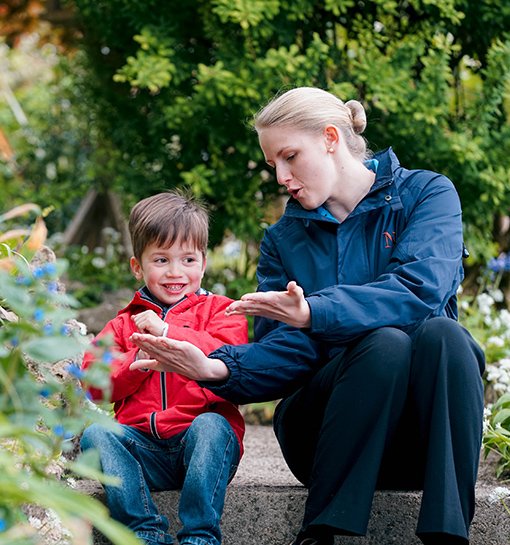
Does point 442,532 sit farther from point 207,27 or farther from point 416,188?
point 207,27

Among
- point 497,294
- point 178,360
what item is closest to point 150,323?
point 178,360

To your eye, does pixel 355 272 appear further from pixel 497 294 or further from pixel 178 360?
pixel 497 294

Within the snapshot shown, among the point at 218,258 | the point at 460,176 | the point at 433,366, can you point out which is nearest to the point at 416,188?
the point at 433,366

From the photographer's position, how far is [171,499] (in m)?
2.70

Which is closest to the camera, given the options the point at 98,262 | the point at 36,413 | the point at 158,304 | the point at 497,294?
the point at 36,413

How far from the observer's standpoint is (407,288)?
247 centimetres

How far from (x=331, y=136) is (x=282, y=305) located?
0.66 metres

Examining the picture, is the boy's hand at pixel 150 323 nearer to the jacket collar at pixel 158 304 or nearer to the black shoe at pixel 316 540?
the jacket collar at pixel 158 304

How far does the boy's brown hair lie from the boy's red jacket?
0.16 m

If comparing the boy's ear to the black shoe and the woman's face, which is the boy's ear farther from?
the black shoe

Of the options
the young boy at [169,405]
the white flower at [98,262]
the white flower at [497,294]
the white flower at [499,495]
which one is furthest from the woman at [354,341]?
the white flower at [98,262]

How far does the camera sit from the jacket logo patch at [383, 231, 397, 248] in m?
2.73

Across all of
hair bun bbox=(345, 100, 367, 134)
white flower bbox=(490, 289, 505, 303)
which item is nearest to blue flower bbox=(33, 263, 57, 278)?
hair bun bbox=(345, 100, 367, 134)

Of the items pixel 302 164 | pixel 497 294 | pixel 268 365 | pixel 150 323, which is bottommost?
pixel 497 294
